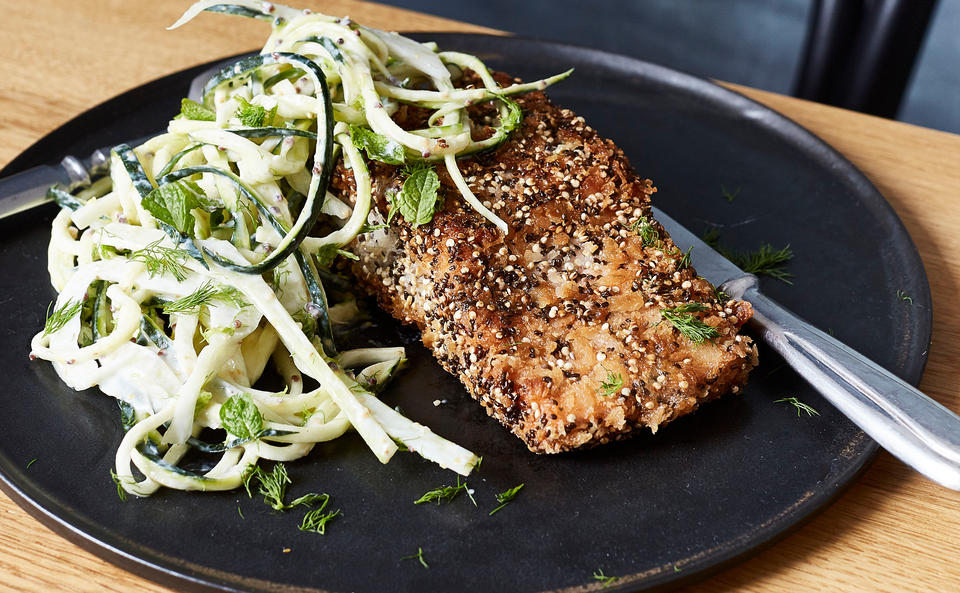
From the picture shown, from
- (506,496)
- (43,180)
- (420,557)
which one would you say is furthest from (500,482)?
(43,180)

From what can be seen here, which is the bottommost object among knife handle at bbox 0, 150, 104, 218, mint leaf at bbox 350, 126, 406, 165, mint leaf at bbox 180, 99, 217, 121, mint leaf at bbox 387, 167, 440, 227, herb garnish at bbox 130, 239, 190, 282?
knife handle at bbox 0, 150, 104, 218

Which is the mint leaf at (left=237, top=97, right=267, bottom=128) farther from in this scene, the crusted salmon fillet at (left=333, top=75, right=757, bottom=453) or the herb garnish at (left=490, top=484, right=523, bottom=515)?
the herb garnish at (left=490, top=484, right=523, bottom=515)

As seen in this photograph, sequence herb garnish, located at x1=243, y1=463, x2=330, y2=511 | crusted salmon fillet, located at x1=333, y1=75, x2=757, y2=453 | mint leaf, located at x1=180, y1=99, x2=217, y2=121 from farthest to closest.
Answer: mint leaf, located at x1=180, y1=99, x2=217, y2=121, crusted salmon fillet, located at x1=333, y1=75, x2=757, y2=453, herb garnish, located at x1=243, y1=463, x2=330, y2=511

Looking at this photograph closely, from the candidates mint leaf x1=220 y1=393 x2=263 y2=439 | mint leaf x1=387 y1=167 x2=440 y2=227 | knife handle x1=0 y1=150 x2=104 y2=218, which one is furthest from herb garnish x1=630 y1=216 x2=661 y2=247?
knife handle x1=0 y1=150 x2=104 y2=218

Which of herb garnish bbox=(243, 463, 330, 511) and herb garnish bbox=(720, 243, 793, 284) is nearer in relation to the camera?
herb garnish bbox=(243, 463, 330, 511)

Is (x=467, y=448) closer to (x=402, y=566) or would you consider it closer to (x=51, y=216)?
(x=402, y=566)

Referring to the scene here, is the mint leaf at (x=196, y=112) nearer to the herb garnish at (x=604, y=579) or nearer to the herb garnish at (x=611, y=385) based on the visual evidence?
the herb garnish at (x=611, y=385)

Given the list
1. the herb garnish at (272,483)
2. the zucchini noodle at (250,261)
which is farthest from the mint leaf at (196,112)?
the herb garnish at (272,483)
